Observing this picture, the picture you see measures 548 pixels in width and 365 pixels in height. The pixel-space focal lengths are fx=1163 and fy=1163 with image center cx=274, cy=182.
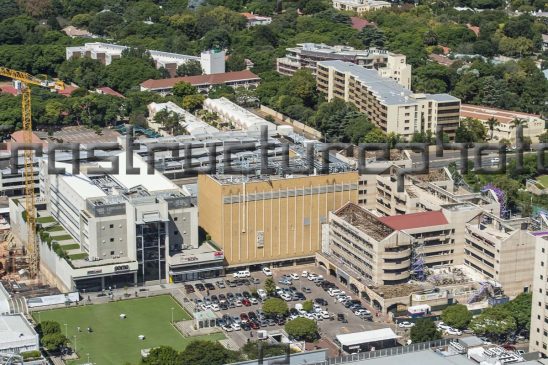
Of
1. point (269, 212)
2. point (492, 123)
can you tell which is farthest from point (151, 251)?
point (492, 123)

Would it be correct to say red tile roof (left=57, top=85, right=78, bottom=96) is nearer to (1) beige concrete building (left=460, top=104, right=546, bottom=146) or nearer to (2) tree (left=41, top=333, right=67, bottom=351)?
(1) beige concrete building (left=460, top=104, right=546, bottom=146)

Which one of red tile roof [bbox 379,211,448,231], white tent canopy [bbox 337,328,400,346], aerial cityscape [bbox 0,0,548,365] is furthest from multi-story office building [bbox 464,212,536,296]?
white tent canopy [bbox 337,328,400,346]

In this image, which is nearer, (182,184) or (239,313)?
(239,313)

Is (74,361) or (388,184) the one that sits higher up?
(388,184)

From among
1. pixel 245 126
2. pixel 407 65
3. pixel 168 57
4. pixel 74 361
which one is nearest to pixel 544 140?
pixel 407 65

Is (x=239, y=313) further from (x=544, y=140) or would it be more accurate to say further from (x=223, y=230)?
(x=544, y=140)

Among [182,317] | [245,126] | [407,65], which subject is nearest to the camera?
[182,317]

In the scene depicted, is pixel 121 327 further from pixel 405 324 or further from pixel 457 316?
pixel 457 316
